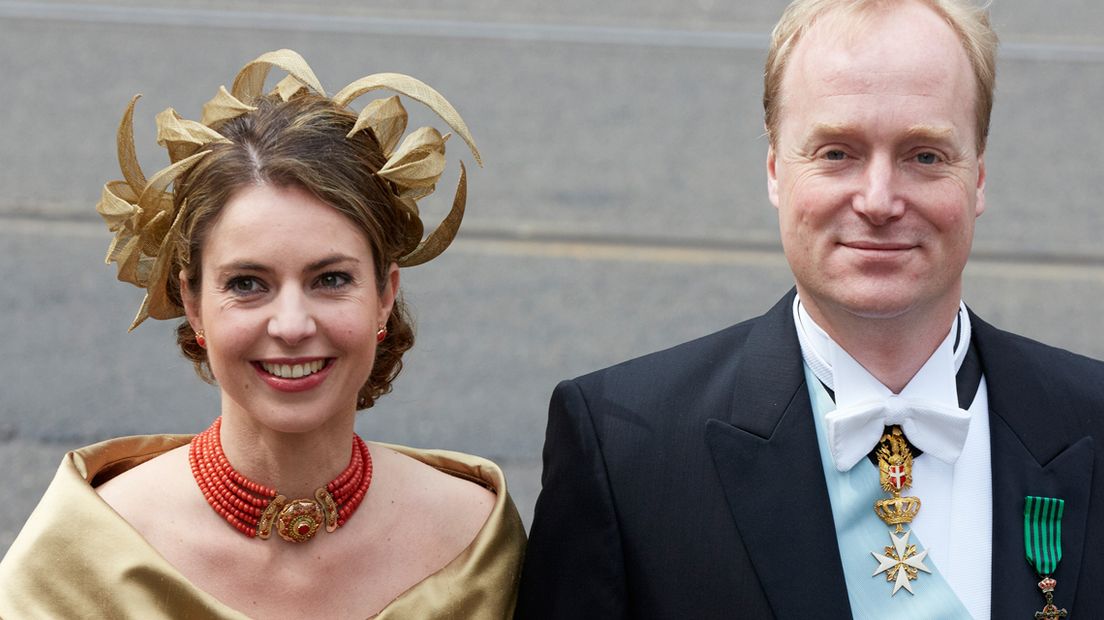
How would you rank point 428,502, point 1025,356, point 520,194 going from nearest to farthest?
point 1025,356 → point 428,502 → point 520,194

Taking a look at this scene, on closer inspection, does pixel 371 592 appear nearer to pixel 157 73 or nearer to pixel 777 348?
pixel 777 348

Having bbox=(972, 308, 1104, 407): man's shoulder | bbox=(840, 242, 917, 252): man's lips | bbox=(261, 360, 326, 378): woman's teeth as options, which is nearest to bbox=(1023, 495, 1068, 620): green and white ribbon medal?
bbox=(972, 308, 1104, 407): man's shoulder

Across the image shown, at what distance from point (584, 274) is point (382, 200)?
17.4 ft

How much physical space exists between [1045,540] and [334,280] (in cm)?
143

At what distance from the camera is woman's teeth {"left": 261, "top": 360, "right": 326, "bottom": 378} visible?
3.04 meters

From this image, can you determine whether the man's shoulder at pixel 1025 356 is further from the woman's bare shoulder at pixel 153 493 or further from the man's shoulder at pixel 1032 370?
the woman's bare shoulder at pixel 153 493

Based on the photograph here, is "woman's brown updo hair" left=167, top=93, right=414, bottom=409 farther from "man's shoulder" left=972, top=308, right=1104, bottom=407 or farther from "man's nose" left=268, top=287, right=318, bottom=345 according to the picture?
"man's shoulder" left=972, top=308, right=1104, bottom=407

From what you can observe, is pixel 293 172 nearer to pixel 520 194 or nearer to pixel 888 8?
pixel 888 8

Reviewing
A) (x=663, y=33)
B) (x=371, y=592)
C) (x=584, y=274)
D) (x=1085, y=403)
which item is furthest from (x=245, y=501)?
(x=663, y=33)

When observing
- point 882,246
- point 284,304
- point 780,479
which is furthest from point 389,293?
point 882,246

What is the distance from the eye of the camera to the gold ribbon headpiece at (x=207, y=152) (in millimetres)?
3146

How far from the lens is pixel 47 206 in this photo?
915 centimetres

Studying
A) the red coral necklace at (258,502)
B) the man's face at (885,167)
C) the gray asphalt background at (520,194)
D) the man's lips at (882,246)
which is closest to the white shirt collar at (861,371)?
the man's face at (885,167)

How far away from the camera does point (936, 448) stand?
9.68 feet
